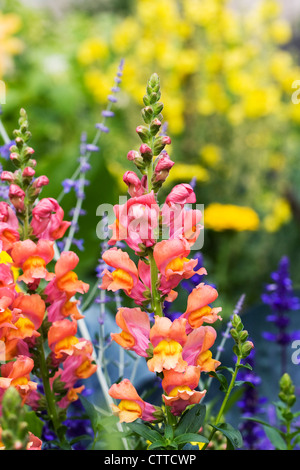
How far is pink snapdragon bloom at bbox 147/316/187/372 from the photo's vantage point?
0.38m

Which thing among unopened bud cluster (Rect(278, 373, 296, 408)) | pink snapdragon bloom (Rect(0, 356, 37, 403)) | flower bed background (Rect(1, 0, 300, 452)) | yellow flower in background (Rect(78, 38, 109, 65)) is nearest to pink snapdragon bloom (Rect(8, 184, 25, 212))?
pink snapdragon bloom (Rect(0, 356, 37, 403))

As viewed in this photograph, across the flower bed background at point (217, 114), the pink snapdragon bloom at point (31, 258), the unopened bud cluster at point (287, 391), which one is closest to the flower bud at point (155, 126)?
the pink snapdragon bloom at point (31, 258)

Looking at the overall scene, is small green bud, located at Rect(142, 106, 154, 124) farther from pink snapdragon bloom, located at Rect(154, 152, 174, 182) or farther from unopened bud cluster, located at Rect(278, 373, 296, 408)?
unopened bud cluster, located at Rect(278, 373, 296, 408)

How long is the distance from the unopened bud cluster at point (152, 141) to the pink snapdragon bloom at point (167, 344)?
86mm

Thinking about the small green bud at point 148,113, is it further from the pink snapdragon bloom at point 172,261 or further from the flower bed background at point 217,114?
the flower bed background at point 217,114

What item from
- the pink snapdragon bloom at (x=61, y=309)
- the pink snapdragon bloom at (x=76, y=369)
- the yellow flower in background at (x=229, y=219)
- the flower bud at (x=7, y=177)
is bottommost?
the pink snapdragon bloom at (x=76, y=369)

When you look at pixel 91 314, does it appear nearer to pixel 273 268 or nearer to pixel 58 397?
pixel 58 397

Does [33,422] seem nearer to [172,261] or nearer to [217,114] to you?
[172,261]

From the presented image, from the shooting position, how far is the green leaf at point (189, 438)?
0.37 metres

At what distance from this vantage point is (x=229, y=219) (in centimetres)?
152

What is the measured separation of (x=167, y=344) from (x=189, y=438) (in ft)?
0.18

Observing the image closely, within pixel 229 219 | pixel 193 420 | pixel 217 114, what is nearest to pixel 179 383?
pixel 193 420

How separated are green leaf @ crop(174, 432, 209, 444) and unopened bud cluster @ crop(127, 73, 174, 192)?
151 millimetres

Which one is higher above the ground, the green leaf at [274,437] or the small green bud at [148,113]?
the small green bud at [148,113]
